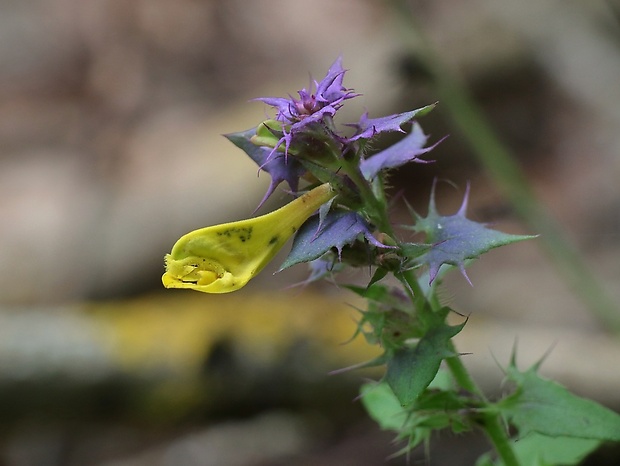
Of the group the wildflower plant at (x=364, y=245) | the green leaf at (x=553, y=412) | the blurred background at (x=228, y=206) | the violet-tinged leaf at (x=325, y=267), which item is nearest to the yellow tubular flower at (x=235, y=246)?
the wildflower plant at (x=364, y=245)

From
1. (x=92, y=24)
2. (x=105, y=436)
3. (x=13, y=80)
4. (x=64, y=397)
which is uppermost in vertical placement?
(x=92, y=24)

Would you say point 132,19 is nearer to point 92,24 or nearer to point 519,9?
point 92,24

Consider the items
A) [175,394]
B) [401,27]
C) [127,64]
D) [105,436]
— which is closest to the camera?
[401,27]

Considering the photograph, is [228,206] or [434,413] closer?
[434,413]

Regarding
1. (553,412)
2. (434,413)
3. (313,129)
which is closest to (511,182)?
(553,412)

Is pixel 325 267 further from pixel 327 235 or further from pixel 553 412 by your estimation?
pixel 553 412

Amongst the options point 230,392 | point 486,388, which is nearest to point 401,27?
point 486,388

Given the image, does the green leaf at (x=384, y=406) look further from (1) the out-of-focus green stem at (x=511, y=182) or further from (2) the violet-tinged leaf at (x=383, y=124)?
(1) the out-of-focus green stem at (x=511, y=182)
